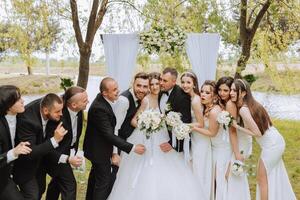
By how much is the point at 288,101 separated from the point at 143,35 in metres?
14.7

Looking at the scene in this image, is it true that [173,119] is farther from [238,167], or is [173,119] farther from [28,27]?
[28,27]

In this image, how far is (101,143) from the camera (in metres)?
5.38

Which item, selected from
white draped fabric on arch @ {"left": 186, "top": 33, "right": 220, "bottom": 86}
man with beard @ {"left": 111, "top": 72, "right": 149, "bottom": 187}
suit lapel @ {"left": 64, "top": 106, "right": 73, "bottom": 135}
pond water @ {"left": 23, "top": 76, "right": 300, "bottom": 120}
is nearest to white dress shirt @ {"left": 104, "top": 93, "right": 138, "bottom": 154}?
man with beard @ {"left": 111, "top": 72, "right": 149, "bottom": 187}

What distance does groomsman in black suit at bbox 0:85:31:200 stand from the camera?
411 centimetres

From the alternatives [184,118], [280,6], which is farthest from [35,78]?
[184,118]

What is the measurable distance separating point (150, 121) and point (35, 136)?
1280 mm

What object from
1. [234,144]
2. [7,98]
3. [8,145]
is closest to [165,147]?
[234,144]

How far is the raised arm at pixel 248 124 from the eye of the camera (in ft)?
16.9

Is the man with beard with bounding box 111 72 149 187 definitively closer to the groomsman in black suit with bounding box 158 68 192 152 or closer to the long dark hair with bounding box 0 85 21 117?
the groomsman in black suit with bounding box 158 68 192 152

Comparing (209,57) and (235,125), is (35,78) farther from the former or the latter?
(235,125)

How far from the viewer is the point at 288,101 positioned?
20.1 m

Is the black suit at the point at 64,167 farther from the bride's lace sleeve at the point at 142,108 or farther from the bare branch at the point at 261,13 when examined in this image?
the bare branch at the point at 261,13

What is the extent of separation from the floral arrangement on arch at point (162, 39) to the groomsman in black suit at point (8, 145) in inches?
109

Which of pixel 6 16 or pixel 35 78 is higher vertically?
pixel 6 16
